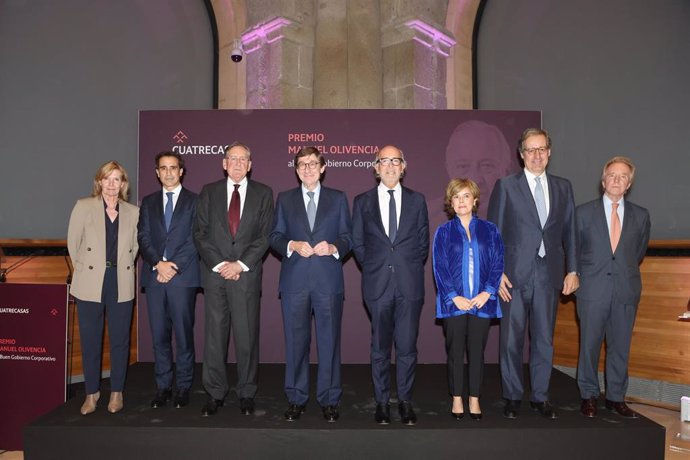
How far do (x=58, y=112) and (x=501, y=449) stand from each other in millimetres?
5386

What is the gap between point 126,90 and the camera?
5.69 metres

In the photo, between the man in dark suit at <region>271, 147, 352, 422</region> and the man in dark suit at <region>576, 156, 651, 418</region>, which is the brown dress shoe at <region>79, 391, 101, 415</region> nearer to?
the man in dark suit at <region>271, 147, 352, 422</region>

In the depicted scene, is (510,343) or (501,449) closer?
(501,449)

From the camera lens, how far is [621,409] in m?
3.20

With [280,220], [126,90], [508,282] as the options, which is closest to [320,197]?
[280,220]

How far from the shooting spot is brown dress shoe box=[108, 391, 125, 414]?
3193 millimetres

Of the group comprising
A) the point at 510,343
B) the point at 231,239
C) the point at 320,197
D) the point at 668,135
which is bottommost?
the point at 510,343

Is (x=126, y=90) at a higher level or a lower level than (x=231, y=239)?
higher

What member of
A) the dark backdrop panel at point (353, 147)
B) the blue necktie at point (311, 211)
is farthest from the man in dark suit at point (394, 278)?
the dark backdrop panel at point (353, 147)

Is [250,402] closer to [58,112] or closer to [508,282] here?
[508,282]

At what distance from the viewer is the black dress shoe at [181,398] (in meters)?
3.30

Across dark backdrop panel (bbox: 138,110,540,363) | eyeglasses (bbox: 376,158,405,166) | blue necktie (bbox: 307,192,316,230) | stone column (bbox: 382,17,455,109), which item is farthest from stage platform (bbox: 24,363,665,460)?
stone column (bbox: 382,17,455,109)

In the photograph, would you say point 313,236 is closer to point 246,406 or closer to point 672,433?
point 246,406

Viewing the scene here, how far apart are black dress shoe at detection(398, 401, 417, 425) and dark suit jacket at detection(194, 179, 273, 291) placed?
3.88ft
